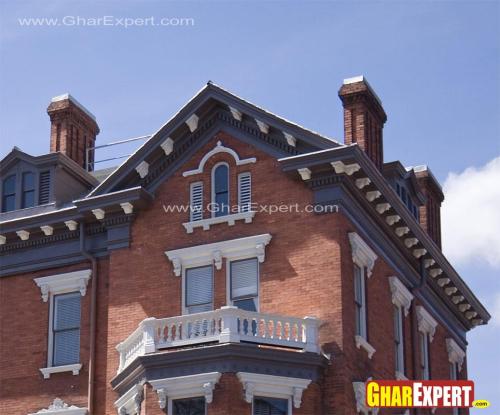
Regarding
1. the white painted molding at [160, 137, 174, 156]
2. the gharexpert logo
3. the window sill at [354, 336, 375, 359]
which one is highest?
the white painted molding at [160, 137, 174, 156]

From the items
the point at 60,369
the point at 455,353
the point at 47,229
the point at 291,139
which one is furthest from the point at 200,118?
the point at 455,353

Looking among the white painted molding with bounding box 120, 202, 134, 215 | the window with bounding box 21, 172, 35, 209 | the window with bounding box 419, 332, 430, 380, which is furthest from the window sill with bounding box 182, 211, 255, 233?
the window with bounding box 419, 332, 430, 380

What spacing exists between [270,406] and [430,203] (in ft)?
48.1

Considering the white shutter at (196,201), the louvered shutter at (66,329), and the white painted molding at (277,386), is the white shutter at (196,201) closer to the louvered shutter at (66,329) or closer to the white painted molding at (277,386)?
the louvered shutter at (66,329)

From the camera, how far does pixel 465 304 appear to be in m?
42.7

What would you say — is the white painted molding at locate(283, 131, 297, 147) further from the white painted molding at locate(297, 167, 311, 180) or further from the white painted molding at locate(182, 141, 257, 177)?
the white painted molding at locate(182, 141, 257, 177)

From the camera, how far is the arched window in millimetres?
35000

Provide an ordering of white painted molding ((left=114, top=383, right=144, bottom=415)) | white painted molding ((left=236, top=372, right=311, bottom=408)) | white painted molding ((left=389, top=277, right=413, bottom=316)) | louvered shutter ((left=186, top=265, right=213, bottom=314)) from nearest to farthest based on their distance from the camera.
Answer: white painted molding ((left=236, top=372, right=311, bottom=408)), white painted molding ((left=114, top=383, right=144, bottom=415)), louvered shutter ((left=186, top=265, right=213, bottom=314)), white painted molding ((left=389, top=277, right=413, bottom=316))

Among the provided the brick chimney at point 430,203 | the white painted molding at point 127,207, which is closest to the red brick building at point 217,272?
the white painted molding at point 127,207

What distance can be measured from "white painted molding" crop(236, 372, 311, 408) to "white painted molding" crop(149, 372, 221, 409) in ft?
2.55

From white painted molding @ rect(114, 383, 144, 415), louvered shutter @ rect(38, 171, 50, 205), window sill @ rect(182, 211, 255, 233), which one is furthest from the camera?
louvered shutter @ rect(38, 171, 50, 205)

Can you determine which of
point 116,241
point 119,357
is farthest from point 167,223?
point 119,357

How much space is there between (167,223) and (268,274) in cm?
343

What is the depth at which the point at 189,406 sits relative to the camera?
31609mm
